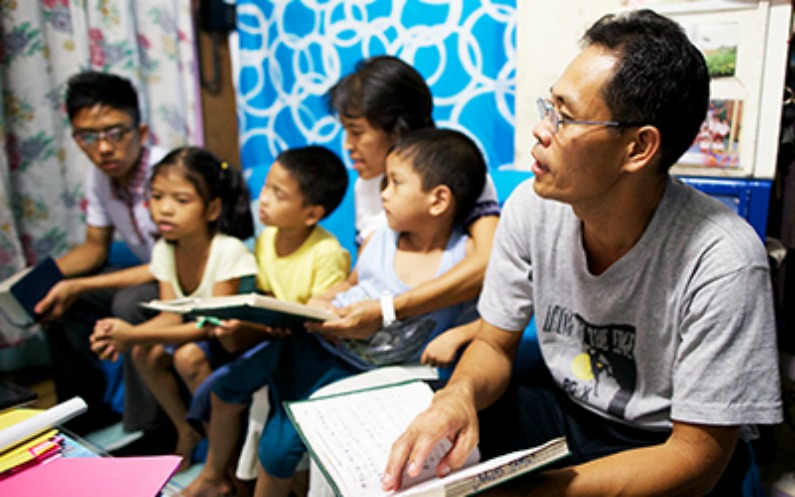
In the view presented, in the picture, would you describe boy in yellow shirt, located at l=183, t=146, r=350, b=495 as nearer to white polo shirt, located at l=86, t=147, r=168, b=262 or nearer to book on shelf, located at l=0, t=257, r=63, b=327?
white polo shirt, located at l=86, t=147, r=168, b=262

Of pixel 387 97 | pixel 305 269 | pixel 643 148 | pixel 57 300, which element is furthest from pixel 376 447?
pixel 57 300

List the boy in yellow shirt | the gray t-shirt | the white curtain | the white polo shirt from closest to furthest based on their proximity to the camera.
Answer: the gray t-shirt < the boy in yellow shirt < the white polo shirt < the white curtain

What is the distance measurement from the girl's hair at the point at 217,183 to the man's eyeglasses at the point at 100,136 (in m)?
0.25

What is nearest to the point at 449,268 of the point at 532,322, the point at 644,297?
the point at 532,322

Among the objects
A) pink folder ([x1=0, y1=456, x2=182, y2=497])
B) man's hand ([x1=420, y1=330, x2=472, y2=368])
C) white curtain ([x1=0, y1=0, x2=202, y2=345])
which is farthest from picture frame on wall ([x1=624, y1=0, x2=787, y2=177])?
white curtain ([x1=0, y1=0, x2=202, y2=345])

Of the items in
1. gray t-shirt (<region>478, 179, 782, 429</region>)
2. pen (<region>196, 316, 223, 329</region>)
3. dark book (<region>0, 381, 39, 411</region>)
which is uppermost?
gray t-shirt (<region>478, 179, 782, 429</region>)

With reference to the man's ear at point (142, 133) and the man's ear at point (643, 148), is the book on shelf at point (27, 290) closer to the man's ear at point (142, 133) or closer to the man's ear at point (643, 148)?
the man's ear at point (142, 133)

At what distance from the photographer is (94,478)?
0.87m

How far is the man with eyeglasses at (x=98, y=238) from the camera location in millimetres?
2066

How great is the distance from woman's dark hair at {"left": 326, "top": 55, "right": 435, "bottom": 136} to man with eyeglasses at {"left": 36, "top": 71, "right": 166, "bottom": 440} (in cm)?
76

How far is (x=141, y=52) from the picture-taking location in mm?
2732

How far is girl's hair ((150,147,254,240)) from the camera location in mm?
1869

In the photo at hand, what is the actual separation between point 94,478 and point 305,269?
39.5 inches

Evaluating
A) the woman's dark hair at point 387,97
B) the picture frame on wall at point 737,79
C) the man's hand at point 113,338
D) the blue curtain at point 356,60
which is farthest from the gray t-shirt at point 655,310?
the man's hand at point 113,338
